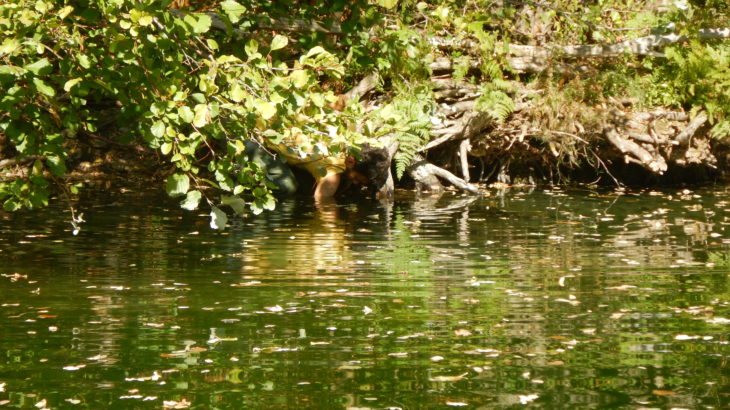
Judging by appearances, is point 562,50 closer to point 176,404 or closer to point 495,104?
point 495,104

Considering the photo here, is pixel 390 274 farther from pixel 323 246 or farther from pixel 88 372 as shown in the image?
pixel 88 372

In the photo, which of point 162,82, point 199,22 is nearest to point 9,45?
point 162,82

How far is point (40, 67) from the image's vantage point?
8.42 meters

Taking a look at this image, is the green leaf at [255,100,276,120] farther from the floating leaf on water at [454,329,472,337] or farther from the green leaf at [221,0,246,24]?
the floating leaf on water at [454,329,472,337]

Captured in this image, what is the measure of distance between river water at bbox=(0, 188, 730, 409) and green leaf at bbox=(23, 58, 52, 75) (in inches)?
69.2

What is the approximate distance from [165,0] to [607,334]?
3.61 m

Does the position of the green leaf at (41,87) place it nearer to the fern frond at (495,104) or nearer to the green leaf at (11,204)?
the green leaf at (11,204)

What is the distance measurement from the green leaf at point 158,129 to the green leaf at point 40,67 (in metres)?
0.84

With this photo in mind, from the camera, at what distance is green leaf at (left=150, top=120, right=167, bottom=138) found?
329 inches

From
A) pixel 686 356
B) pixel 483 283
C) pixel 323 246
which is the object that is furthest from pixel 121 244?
pixel 686 356

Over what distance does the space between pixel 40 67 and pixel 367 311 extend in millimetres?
2879

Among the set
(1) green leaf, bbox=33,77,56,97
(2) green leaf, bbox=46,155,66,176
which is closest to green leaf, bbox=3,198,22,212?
(2) green leaf, bbox=46,155,66,176

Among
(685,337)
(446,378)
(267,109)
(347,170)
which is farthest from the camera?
(347,170)

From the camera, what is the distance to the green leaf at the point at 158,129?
27.4ft
